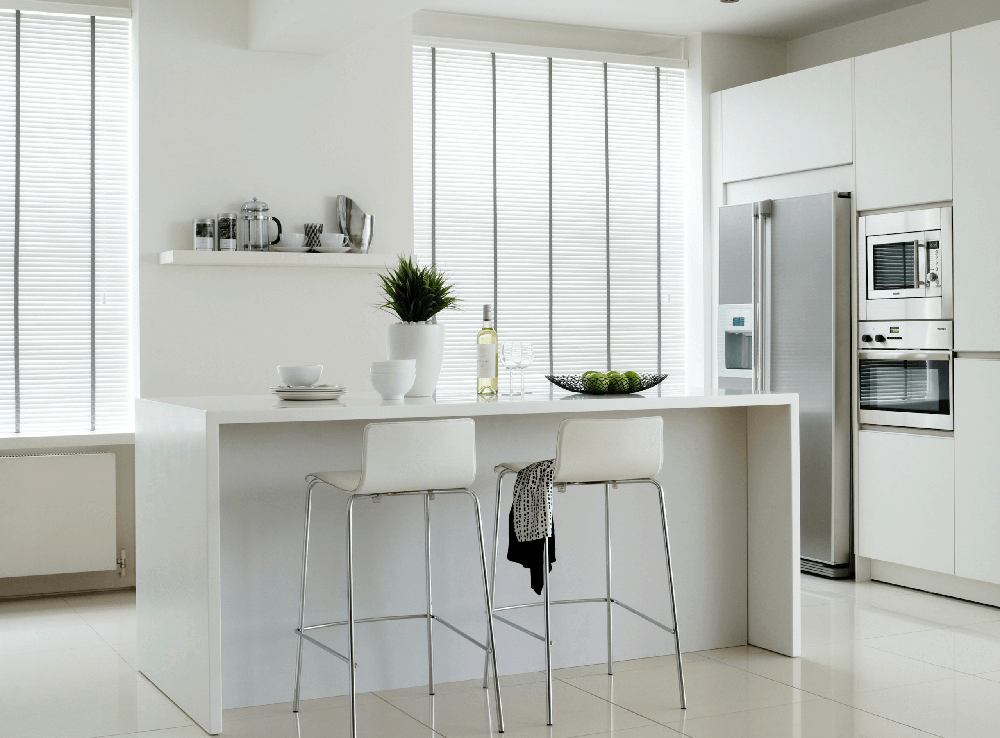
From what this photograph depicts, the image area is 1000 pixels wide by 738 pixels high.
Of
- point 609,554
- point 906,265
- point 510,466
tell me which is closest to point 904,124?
point 906,265

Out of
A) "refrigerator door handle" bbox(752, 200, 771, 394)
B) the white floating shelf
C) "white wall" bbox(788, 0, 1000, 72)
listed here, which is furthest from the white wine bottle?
"white wall" bbox(788, 0, 1000, 72)

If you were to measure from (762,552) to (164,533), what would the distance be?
7.12 ft

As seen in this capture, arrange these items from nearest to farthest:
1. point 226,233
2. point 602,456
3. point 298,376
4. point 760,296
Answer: point 602,456 < point 298,376 < point 226,233 < point 760,296

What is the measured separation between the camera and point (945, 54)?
195 inches

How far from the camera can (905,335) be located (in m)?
5.13

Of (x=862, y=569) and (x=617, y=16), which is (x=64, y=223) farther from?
(x=862, y=569)

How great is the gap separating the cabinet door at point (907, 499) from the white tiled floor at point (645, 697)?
478 mm

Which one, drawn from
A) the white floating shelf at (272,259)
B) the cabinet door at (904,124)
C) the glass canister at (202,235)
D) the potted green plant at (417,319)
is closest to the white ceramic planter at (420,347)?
the potted green plant at (417,319)

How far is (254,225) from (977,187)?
10.5 feet

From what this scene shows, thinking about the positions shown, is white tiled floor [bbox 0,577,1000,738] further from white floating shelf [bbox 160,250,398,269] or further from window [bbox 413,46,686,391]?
window [bbox 413,46,686,391]

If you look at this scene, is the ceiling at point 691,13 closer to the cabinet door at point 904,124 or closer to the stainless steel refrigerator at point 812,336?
the cabinet door at point 904,124

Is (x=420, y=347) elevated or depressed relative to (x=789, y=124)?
depressed

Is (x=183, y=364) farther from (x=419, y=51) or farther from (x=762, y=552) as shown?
(x=762, y=552)

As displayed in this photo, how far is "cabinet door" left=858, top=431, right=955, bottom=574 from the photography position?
496 cm
